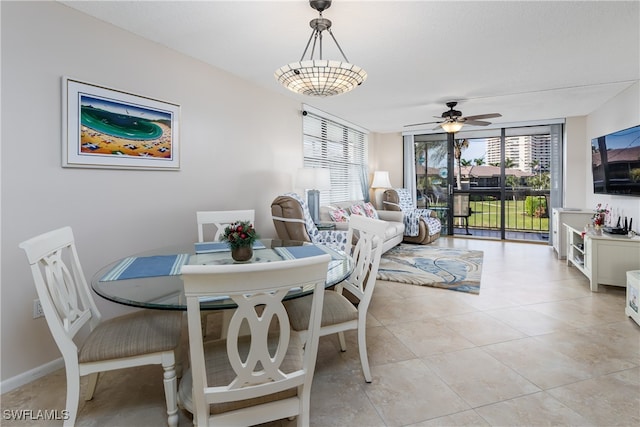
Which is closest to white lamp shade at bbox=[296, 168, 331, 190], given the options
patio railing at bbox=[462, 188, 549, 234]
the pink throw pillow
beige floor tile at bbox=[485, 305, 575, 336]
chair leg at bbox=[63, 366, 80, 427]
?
the pink throw pillow

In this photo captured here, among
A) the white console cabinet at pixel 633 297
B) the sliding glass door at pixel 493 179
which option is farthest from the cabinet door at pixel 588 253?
the sliding glass door at pixel 493 179

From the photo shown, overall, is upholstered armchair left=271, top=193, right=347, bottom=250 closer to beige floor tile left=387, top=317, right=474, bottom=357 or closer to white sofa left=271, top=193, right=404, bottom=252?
white sofa left=271, top=193, right=404, bottom=252

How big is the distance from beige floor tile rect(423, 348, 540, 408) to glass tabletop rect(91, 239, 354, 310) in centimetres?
89

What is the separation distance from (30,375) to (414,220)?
5.25 meters

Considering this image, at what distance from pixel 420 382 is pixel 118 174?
96.7 inches

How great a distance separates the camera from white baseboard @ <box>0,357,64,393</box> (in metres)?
1.83

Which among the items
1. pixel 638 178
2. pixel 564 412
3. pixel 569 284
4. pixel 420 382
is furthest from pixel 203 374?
pixel 638 178

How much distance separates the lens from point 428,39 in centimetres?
252

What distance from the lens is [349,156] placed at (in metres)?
6.08

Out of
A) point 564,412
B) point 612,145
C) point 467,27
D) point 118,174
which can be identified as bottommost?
point 564,412

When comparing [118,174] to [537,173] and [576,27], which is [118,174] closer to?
[576,27]

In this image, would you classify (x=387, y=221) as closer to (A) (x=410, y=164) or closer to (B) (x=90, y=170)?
(A) (x=410, y=164)

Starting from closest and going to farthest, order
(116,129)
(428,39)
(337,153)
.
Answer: (116,129), (428,39), (337,153)

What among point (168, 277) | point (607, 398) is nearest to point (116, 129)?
point (168, 277)
